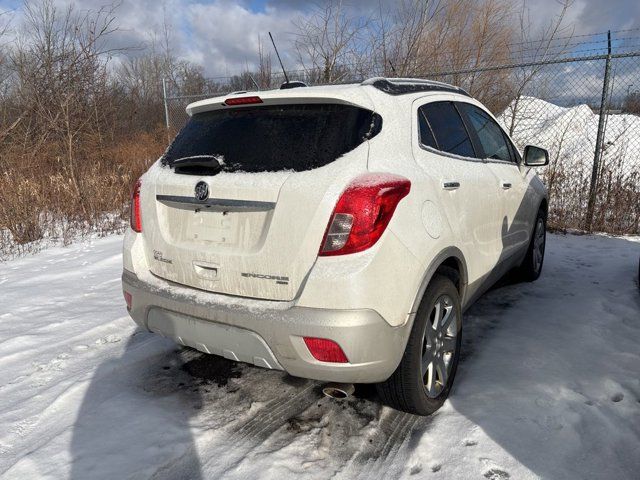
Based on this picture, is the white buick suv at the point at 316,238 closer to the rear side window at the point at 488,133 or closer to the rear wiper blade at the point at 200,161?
the rear wiper blade at the point at 200,161

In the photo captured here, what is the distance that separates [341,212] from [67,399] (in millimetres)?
→ 2009

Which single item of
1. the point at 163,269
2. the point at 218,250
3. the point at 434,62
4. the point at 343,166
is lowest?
the point at 163,269

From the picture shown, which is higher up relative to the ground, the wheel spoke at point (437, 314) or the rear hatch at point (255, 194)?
the rear hatch at point (255, 194)

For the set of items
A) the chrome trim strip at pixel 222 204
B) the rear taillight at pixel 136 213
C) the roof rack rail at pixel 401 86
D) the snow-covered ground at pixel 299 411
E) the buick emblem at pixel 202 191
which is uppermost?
the roof rack rail at pixel 401 86

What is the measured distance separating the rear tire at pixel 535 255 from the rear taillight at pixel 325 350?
3178 millimetres

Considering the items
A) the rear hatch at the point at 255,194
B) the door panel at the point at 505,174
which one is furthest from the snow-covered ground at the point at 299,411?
the rear hatch at the point at 255,194

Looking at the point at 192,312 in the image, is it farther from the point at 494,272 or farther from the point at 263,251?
the point at 494,272

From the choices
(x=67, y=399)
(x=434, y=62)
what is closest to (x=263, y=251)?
(x=67, y=399)

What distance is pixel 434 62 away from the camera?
9156 mm

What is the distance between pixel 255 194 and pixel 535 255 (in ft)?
12.0

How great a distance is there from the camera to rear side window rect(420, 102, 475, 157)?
2.77 m

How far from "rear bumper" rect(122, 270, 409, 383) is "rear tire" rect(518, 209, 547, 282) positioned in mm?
2940

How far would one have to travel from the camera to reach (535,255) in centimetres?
476

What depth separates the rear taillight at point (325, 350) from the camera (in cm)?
200
